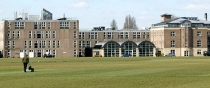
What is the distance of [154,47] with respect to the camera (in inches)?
6521

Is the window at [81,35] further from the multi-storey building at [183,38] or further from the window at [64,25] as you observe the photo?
the multi-storey building at [183,38]

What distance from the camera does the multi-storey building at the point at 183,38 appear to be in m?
166

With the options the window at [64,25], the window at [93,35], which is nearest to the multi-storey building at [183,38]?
the window at [93,35]

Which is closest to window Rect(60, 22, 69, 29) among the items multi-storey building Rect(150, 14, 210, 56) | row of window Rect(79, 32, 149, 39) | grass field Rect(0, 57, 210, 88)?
row of window Rect(79, 32, 149, 39)

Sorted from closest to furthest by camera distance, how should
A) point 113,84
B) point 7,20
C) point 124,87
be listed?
point 124,87
point 113,84
point 7,20

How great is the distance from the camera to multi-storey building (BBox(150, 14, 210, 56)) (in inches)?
6531

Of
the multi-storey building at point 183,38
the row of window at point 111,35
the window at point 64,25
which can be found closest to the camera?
the window at point 64,25

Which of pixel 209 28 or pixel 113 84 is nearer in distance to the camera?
pixel 113 84

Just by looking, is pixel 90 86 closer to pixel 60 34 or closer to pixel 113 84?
pixel 113 84

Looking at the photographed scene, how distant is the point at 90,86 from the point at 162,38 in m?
137

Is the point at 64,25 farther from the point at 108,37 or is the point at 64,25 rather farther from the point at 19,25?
the point at 108,37

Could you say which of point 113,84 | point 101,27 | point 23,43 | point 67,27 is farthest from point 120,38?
point 113,84

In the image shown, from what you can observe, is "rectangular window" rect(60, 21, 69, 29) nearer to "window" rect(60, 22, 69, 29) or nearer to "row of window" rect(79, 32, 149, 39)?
"window" rect(60, 22, 69, 29)

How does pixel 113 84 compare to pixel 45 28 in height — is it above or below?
below
